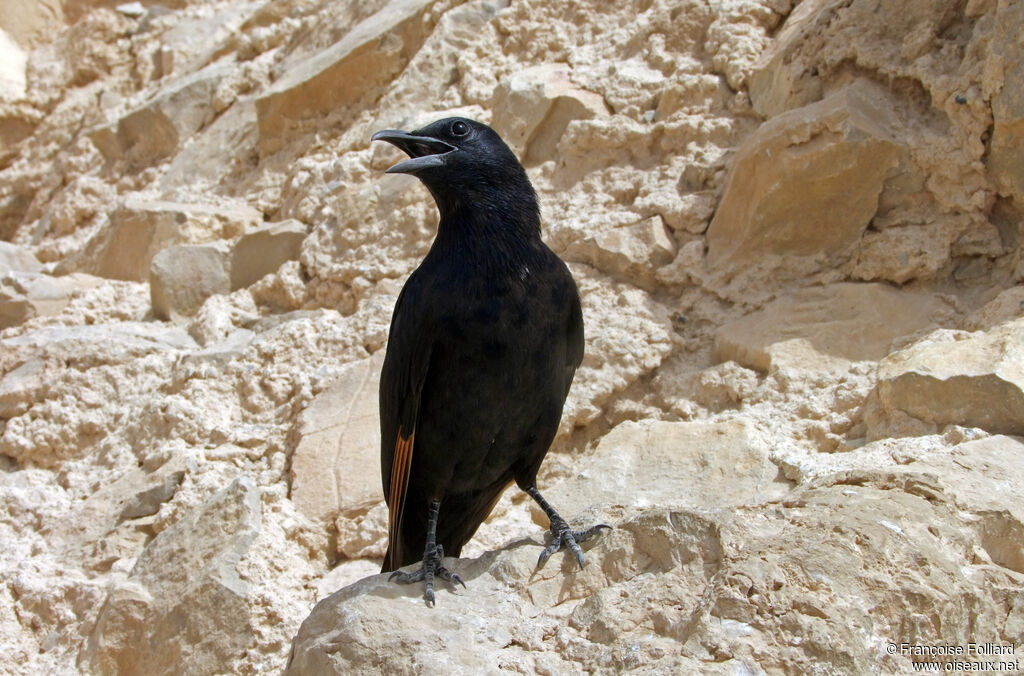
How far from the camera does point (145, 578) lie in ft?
12.4

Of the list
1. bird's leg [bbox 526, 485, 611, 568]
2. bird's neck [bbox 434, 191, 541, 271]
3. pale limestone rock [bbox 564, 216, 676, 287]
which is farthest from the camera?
pale limestone rock [bbox 564, 216, 676, 287]

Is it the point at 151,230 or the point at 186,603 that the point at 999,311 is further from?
the point at 151,230

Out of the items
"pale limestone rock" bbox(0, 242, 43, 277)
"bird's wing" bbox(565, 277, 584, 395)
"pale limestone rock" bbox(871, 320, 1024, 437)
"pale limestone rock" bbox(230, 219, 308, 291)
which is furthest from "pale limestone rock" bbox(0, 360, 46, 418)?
"pale limestone rock" bbox(871, 320, 1024, 437)

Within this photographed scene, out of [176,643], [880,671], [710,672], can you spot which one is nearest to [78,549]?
[176,643]

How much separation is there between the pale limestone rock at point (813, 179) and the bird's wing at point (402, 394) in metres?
1.66

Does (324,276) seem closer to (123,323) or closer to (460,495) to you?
(123,323)

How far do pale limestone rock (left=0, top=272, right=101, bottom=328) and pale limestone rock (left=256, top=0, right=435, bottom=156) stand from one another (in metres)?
1.39

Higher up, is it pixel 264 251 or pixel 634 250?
pixel 634 250

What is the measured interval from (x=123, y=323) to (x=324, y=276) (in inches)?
47.4

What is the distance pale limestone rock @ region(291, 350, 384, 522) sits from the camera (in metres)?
4.00

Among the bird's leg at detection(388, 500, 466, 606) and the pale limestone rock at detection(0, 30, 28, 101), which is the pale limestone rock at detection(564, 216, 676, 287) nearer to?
the bird's leg at detection(388, 500, 466, 606)

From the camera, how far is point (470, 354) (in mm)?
3096

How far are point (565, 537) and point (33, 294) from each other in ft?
13.1

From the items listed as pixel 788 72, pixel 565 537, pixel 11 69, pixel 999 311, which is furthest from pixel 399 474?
pixel 11 69
